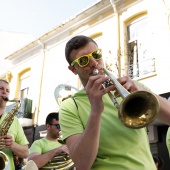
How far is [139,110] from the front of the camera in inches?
62.3

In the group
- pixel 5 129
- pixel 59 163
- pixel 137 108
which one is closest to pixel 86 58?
pixel 137 108

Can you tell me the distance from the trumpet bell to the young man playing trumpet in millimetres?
61

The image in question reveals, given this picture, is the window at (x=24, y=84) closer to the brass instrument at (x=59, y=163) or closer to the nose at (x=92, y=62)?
the brass instrument at (x=59, y=163)

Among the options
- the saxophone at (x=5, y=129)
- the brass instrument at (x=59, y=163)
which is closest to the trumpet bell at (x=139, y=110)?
the saxophone at (x=5, y=129)

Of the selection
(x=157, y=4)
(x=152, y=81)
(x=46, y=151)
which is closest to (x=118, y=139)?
(x=46, y=151)

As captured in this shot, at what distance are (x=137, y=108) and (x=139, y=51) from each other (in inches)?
308

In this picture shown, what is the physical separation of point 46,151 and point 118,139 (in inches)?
107

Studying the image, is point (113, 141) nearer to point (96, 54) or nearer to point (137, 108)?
point (137, 108)

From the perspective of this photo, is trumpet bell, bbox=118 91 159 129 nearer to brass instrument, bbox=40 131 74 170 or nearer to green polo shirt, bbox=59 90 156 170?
green polo shirt, bbox=59 90 156 170

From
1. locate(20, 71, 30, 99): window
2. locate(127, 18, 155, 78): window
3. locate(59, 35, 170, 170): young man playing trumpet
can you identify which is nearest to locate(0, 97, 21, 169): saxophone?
locate(59, 35, 170, 170): young man playing trumpet

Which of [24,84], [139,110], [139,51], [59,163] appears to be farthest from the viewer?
[24,84]

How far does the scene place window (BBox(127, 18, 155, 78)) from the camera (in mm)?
8539

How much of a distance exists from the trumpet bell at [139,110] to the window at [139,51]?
6921 millimetres

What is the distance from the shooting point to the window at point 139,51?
854 centimetres
